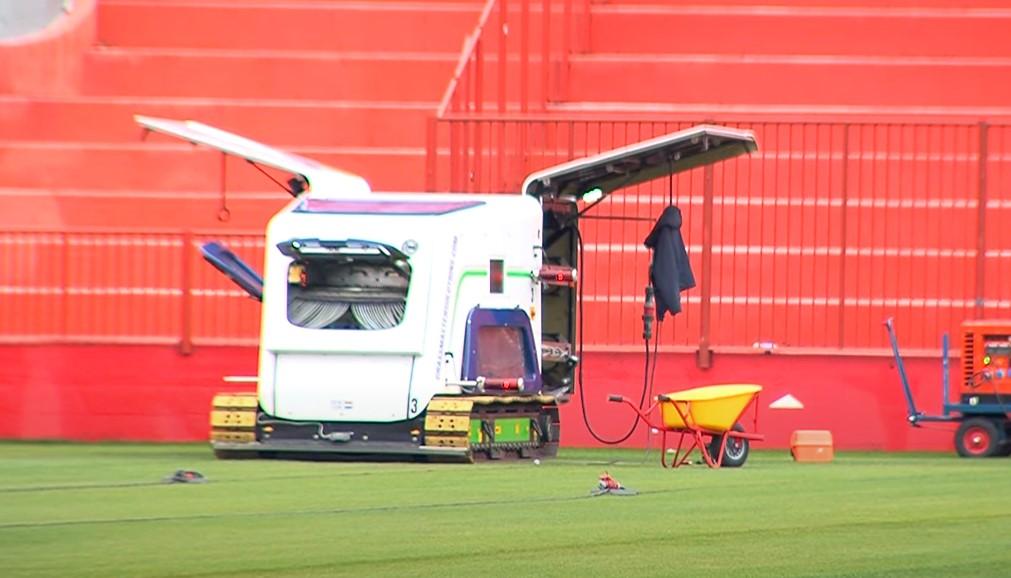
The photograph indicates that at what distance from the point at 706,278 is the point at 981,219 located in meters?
2.61

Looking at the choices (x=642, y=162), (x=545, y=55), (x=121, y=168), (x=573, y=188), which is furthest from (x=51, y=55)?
(x=642, y=162)

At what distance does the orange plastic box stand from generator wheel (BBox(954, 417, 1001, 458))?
201 centimetres

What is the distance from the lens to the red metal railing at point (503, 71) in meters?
23.3

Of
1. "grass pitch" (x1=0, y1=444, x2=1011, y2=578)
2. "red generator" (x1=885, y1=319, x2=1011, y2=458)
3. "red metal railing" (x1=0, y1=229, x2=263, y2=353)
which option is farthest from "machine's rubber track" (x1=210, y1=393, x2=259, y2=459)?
"red generator" (x1=885, y1=319, x2=1011, y2=458)

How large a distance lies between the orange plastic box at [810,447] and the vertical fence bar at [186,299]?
6388 mm

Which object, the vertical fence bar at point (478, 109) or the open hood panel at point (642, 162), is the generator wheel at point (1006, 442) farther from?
the vertical fence bar at point (478, 109)

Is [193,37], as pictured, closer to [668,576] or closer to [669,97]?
[669,97]

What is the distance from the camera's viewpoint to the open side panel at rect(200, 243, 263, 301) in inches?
744

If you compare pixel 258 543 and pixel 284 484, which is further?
pixel 284 484

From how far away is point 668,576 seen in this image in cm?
973

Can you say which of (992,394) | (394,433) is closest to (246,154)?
(394,433)

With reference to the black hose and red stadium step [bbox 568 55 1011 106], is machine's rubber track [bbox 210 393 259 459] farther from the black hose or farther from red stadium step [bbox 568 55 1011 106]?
red stadium step [bbox 568 55 1011 106]

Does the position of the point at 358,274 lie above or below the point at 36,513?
above

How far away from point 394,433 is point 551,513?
494 cm
